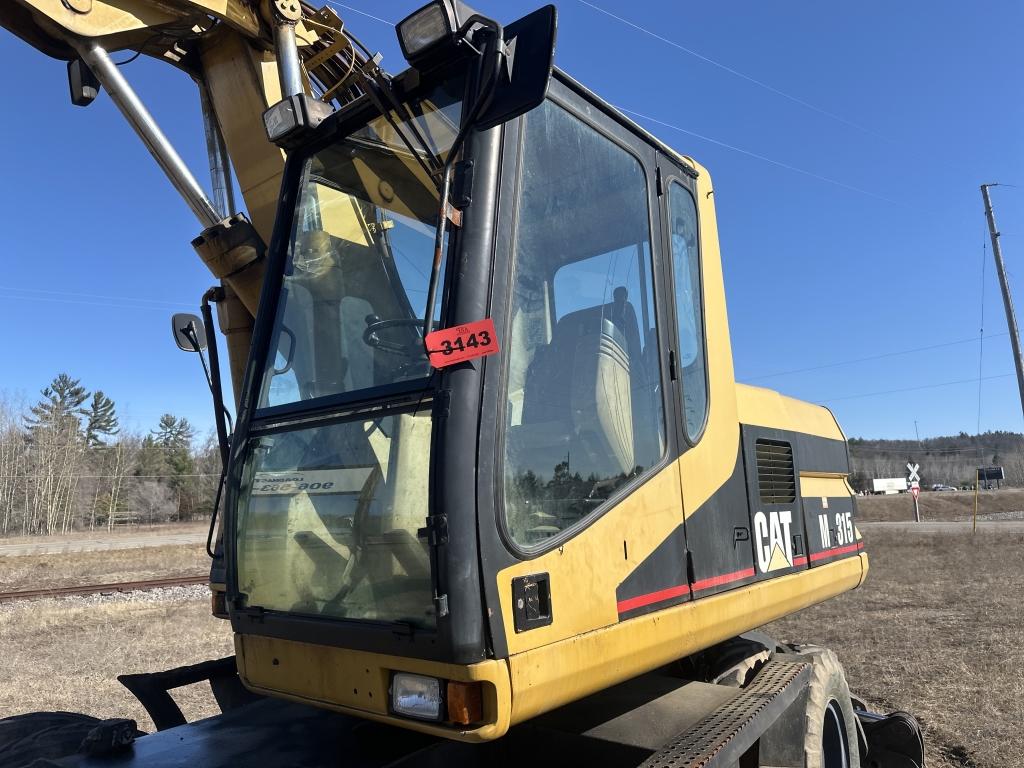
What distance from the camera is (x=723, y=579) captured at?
9.14 feet

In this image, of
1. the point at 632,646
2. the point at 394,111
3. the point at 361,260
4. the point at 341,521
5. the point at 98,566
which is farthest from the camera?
the point at 98,566

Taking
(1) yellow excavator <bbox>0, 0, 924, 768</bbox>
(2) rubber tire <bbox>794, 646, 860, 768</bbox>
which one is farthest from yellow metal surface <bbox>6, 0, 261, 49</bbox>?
(2) rubber tire <bbox>794, 646, 860, 768</bbox>

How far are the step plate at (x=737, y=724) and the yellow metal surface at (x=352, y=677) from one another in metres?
0.63

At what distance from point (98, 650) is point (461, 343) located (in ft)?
27.8

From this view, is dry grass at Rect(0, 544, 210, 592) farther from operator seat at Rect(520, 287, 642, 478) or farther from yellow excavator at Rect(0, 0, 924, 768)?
operator seat at Rect(520, 287, 642, 478)

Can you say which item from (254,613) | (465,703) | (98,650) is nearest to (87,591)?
(98,650)

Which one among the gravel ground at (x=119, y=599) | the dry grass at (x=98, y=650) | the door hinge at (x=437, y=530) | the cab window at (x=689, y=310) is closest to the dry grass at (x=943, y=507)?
the gravel ground at (x=119, y=599)

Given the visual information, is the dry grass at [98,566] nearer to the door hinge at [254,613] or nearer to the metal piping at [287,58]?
the metal piping at [287,58]

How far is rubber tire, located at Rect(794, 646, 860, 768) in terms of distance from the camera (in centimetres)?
288

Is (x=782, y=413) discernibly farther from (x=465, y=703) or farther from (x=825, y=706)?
(x=465, y=703)

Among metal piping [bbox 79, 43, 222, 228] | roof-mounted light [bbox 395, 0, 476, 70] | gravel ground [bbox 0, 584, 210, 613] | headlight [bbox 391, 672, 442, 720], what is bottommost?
gravel ground [bbox 0, 584, 210, 613]

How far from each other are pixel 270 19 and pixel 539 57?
2.55 metres

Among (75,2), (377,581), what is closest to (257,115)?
(75,2)

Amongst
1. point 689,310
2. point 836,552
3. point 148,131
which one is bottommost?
point 836,552
